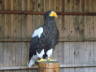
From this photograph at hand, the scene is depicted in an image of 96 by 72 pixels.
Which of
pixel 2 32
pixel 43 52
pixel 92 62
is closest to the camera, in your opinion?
pixel 43 52

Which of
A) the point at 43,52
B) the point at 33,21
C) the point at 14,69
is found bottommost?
the point at 14,69

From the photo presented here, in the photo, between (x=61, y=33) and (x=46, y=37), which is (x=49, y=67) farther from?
(x=61, y=33)

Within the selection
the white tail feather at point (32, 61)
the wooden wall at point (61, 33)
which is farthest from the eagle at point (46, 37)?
the wooden wall at point (61, 33)

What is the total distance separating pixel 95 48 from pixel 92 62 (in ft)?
0.98

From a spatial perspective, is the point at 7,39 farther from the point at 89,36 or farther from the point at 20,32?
the point at 89,36

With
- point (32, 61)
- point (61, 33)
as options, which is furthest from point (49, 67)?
point (61, 33)

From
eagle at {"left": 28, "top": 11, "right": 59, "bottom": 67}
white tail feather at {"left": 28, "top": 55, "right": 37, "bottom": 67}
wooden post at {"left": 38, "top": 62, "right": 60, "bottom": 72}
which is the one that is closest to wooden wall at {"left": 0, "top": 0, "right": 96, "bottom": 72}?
white tail feather at {"left": 28, "top": 55, "right": 37, "bottom": 67}

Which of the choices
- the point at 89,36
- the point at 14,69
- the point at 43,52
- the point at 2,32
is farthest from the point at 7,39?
the point at 89,36

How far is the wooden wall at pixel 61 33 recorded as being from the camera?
690 centimetres

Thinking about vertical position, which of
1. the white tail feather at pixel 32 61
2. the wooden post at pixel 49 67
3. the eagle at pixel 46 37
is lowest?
the white tail feather at pixel 32 61

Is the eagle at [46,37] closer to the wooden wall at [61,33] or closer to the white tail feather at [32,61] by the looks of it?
Answer: the white tail feather at [32,61]

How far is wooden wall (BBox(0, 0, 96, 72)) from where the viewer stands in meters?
6.90

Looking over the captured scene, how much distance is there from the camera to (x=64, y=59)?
284 inches

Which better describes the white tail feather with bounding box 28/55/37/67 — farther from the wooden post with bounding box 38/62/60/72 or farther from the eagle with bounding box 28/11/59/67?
the wooden post with bounding box 38/62/60/72
